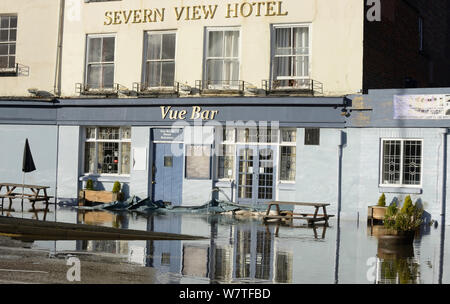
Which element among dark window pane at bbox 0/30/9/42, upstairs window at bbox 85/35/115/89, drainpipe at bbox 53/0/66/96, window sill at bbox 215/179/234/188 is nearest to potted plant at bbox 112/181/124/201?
window sill at bbox 215/179/234/188

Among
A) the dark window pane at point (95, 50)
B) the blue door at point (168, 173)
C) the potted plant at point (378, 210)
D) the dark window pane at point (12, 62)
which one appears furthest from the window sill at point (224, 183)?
the dark window pane at point (12, 62)

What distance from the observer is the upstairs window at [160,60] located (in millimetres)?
25953

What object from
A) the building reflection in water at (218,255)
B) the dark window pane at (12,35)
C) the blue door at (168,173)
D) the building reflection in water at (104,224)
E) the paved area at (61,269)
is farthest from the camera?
the dark window pane at (12,35)

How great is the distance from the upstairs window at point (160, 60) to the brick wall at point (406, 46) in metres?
7.34

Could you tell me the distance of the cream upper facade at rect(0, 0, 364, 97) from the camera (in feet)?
77.6

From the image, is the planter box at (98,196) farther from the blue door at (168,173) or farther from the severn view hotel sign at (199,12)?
the severn view hotel sign at (199,12)

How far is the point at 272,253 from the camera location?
1489 centimetres

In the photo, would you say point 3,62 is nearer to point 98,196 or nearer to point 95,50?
point 95,50

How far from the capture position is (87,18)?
27.2 metres

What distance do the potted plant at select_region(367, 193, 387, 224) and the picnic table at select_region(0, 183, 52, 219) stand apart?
38.8ft

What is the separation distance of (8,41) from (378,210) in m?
16.8

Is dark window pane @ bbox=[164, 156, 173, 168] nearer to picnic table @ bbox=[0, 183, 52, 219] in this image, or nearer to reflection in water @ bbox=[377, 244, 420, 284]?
picnic table @ bbox=[0, 183, 52, 219]

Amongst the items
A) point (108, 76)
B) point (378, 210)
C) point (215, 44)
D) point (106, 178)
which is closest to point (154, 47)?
point (108, 76)

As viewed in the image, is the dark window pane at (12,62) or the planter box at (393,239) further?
the dark window pane at (12,62)
